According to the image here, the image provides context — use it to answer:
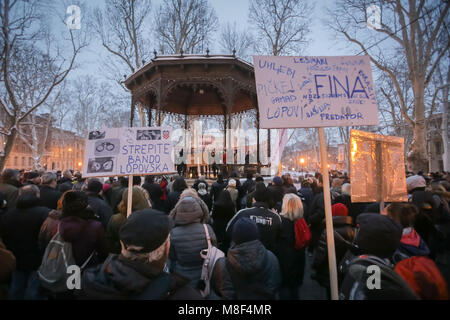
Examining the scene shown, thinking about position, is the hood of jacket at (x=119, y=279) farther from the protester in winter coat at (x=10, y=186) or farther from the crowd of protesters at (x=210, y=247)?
the protester in winter coat at (x=10, y=186)

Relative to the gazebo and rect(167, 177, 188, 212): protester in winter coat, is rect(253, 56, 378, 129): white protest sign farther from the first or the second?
the gazebo

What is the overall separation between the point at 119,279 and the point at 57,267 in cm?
138

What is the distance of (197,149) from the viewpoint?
18688 mm

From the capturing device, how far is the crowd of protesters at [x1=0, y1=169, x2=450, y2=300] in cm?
127

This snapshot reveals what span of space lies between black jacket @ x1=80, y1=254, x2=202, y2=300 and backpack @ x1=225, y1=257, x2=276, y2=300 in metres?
0.59

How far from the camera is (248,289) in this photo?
5.65ft

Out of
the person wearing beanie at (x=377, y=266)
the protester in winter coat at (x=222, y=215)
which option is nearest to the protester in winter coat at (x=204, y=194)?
the protester in winter coat at (x=222, y=215)

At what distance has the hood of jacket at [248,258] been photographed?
1.71 m

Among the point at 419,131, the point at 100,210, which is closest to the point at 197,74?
the point at 100,210

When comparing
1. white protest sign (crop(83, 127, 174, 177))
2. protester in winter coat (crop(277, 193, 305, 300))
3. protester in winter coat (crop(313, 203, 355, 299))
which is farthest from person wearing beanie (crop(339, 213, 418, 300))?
white protest sign (crop(83, 127, 174, 177))
